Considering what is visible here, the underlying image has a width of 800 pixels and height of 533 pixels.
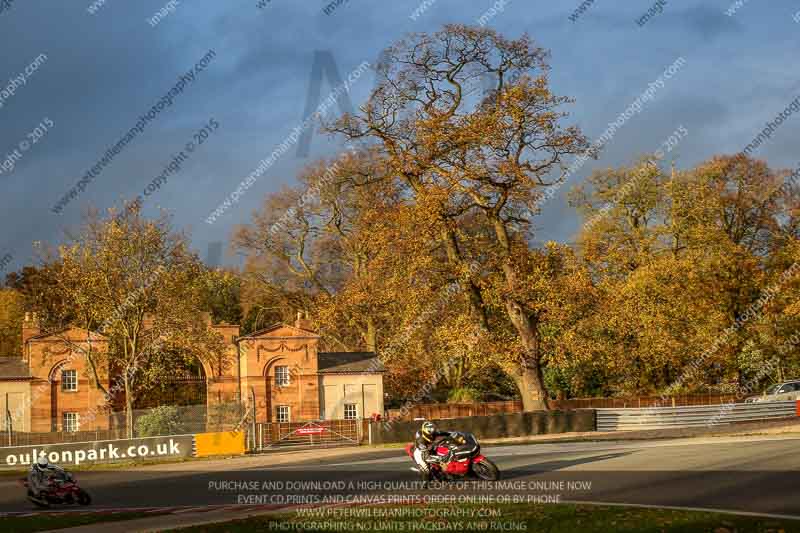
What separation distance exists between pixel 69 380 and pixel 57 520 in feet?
128

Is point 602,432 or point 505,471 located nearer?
point 505,471

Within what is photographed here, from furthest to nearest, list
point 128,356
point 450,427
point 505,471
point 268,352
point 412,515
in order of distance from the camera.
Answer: point 268,352 → point 128,356 → point 450,427 → point 505,471 → point 412,515

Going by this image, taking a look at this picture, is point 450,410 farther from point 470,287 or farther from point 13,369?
point 13,369

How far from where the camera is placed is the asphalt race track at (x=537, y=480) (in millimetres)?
19406

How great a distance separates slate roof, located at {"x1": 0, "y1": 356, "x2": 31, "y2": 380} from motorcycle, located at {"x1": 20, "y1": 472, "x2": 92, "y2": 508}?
33395 millimetres

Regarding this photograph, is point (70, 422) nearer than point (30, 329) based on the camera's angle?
Yes

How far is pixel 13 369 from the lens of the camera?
2200 inches

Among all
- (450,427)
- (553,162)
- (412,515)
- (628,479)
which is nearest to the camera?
(412,515)

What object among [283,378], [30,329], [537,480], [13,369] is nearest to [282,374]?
[283,378]

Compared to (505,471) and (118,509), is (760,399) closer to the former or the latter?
(505,471)

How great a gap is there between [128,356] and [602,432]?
2542cm

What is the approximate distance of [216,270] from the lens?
96562mm

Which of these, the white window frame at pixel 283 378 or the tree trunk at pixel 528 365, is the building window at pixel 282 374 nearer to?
the white window frame at pixel 283 378

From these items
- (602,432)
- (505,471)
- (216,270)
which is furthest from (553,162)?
(216,270)
